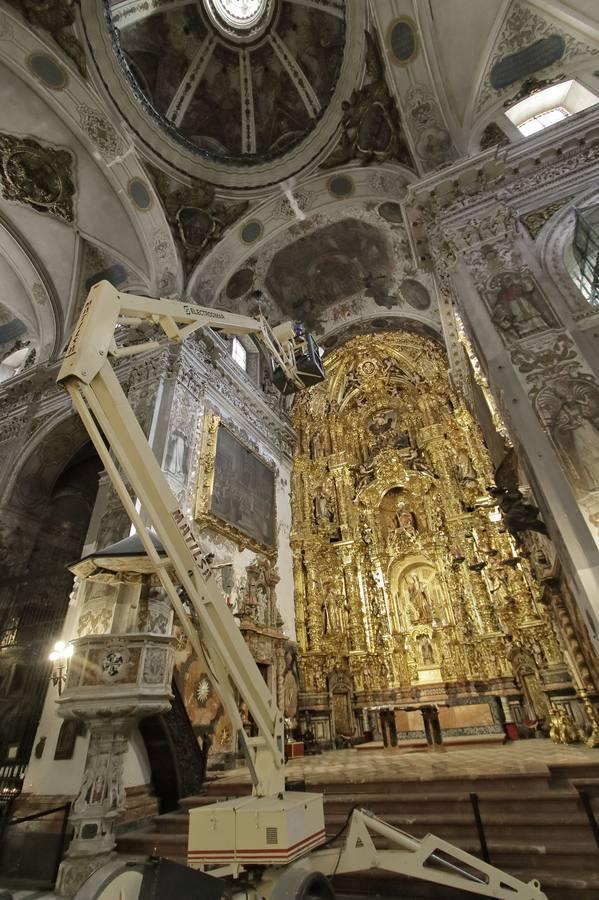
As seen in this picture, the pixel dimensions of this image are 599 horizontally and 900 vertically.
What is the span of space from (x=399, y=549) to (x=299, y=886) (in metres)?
11.4

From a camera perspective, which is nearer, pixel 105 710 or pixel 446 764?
pixel 105 710

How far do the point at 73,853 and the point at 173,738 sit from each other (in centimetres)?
187

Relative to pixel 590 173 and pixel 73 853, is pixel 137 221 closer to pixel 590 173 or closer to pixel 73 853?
pixel 590 173

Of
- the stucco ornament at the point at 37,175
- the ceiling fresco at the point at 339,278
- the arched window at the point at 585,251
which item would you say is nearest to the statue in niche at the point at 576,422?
the arched window at the point at 585,251

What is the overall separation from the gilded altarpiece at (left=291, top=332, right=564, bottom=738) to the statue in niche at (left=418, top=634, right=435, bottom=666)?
5 centimetres

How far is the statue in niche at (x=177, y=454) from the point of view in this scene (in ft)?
30.7

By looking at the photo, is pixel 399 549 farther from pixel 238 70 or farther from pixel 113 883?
pixel 238 70

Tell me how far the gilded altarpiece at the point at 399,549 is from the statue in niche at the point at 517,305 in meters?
5.33

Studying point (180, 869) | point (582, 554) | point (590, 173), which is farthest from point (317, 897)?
point (590, 173)

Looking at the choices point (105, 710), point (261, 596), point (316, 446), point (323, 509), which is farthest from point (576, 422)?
point (316, 446)

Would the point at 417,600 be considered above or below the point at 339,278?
below

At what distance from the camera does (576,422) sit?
18.3 ft

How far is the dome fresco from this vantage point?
12.4m

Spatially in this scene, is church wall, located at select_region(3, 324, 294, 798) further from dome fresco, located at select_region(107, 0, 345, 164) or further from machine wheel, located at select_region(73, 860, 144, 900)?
dome fresco, located at select_region(107, 0, 345, 164)
